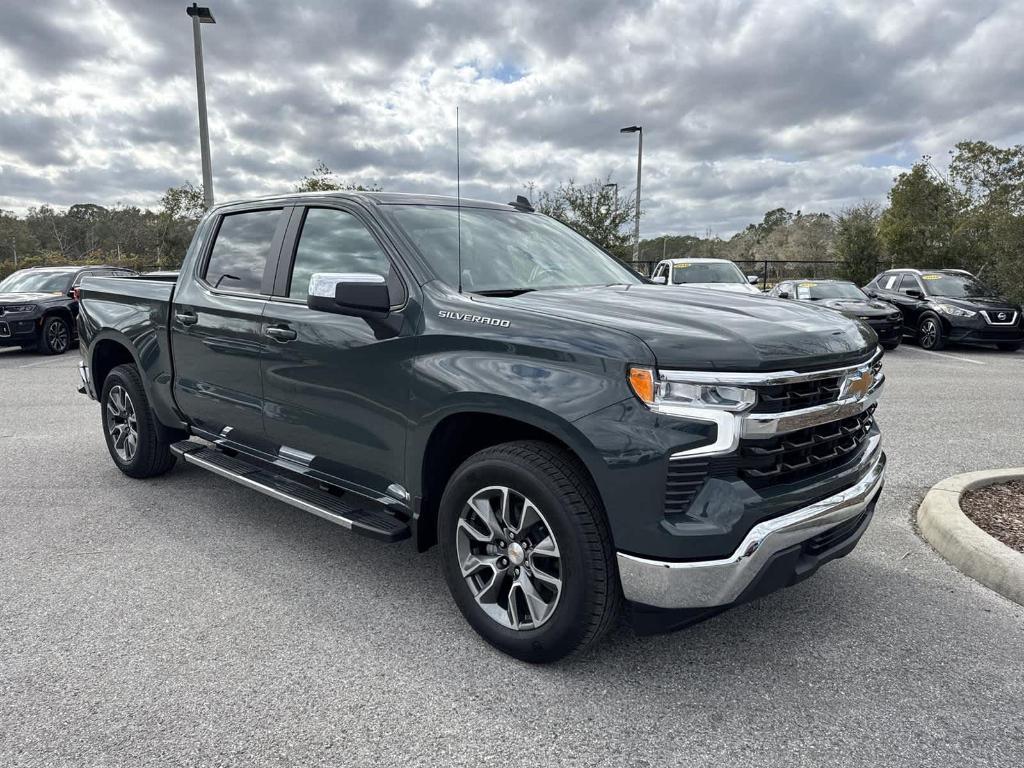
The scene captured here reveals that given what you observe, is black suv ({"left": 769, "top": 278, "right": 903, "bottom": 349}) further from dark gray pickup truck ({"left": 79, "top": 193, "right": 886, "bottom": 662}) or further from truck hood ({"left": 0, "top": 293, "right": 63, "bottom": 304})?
truck hood ({"left": 0, "top": 293, "right": 63, "bottom": 304})

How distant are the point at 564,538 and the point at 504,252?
165 cm

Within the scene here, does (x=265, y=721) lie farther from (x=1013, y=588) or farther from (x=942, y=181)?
(x=942, y=181)

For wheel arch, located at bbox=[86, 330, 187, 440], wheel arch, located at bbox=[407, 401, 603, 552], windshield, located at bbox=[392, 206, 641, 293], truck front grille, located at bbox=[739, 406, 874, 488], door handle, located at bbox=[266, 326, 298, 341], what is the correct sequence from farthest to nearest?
wheel arch, located at bbox=[86, 330, 187, 440] < door handle, located at bbox=[266, 326, 298, 341] < windshield, located at bbox=[392, 206, 641, 293] < wheel arch, located at bbox=[407, 401, 603, 552] < truck front grille, located at bbox=[739, 406, 874, 488]

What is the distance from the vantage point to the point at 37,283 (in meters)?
13.8

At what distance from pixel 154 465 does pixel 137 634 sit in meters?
2.38

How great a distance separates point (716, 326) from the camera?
104 inches

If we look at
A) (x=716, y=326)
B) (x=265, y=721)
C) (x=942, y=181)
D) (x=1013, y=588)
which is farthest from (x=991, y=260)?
(x=265, y=721)

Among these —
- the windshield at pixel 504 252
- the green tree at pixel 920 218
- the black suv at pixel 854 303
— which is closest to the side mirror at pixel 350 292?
the windshield at pixel 504 252

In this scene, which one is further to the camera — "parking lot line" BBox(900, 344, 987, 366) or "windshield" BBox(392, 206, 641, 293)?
"parking lot line" BBox(900, 344, 987, 366)

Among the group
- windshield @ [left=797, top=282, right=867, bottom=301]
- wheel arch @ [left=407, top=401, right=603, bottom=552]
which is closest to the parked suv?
windshield @ [left=797, top=282, right=867, bottom=301]

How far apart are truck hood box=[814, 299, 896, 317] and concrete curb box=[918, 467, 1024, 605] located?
376 inches

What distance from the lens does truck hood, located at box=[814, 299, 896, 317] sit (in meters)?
13.7

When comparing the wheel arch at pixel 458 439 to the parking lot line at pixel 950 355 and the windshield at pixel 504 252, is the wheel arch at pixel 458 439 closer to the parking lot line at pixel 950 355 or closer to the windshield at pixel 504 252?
the windshield at pixel 504 252

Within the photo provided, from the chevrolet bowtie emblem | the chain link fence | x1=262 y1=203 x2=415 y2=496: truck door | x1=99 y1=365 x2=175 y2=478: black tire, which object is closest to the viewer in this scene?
the chevrolet bowtie emblem
